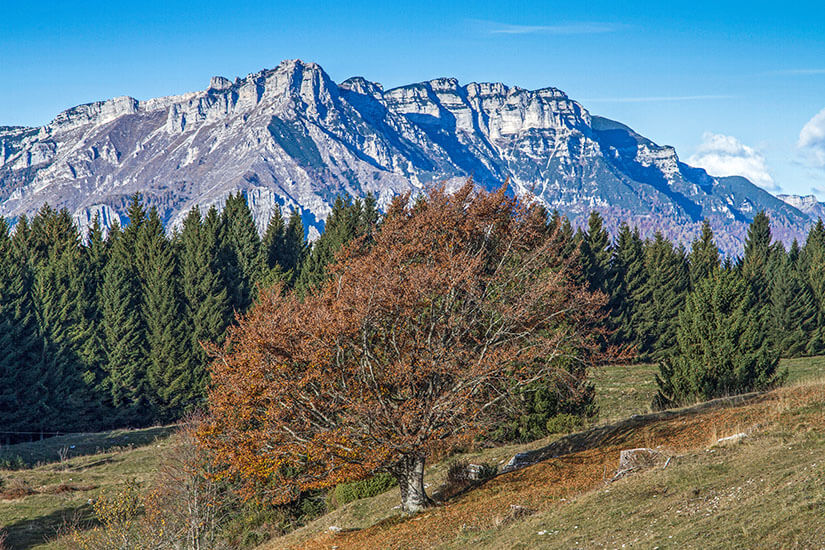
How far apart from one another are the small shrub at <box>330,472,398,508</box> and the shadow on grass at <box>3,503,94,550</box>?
13987mm

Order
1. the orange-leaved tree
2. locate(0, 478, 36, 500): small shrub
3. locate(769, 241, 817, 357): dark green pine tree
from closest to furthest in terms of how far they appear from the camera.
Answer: the orange-leaved tree
locate(0, 478, 36, 500): small shrub
locate(769, 241, 817, 357): dark green pine tree

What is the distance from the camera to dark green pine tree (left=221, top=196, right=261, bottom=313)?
80.8 m

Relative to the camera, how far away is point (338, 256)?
28891 mm

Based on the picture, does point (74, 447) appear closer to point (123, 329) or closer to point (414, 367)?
point (123, 329)

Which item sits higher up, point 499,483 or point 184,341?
point 184,341

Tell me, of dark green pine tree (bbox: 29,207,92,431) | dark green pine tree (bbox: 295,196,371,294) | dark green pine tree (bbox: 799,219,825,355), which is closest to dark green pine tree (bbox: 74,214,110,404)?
dark green pine tree (bbox: 29,207,92,431)

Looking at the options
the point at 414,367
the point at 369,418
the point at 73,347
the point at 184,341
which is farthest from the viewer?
the point at 184,341

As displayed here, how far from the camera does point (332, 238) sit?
3113 inches

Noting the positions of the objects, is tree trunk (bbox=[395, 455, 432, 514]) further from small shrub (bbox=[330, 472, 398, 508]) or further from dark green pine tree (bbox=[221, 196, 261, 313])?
dark green pine tree (bbox=[221, 196, 261, 313])

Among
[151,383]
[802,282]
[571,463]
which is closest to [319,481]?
[571,463]

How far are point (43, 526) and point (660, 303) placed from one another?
225 feet

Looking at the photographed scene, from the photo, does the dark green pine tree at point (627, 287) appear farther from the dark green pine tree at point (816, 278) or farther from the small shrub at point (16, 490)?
the small shrub at point (16, 490)

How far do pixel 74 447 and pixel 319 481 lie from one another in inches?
1755

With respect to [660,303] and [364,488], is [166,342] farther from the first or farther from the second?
[660,303]
